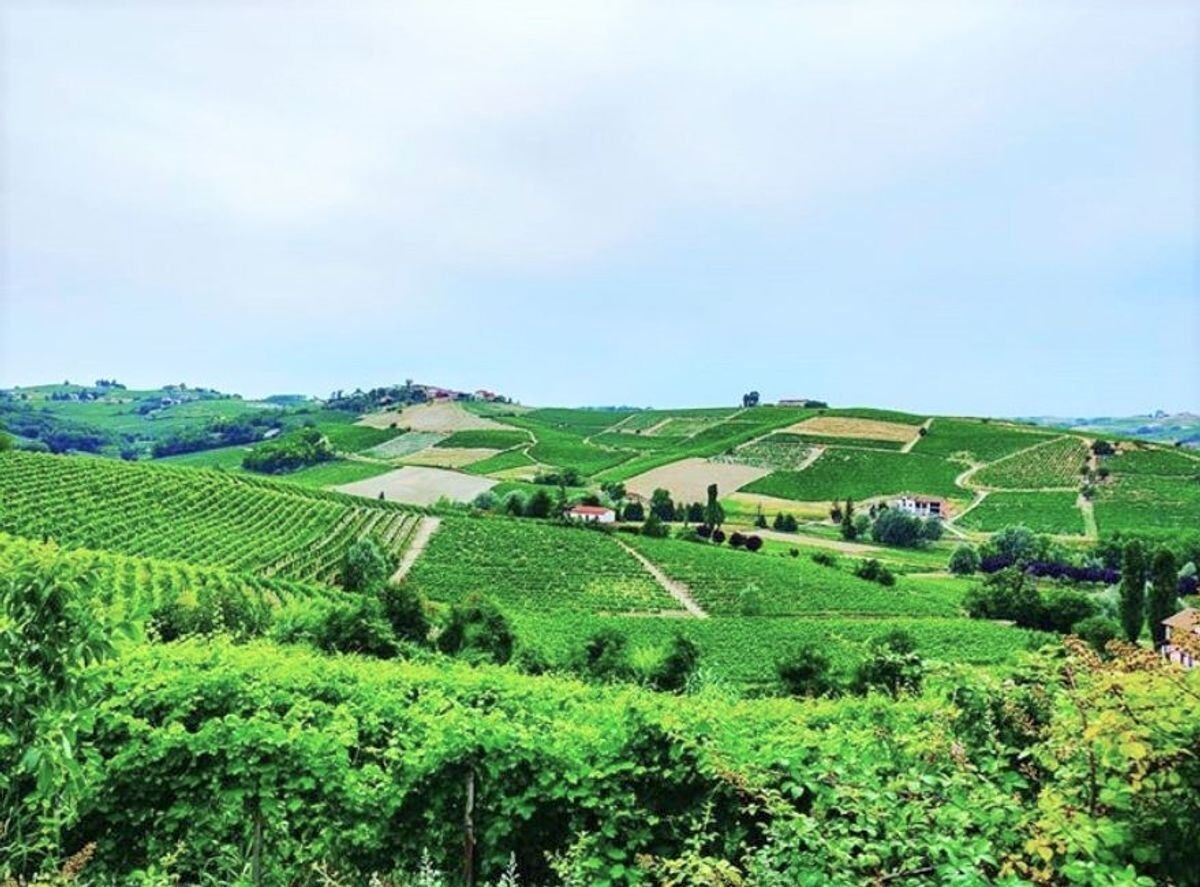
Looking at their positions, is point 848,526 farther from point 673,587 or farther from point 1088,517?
point 673,587

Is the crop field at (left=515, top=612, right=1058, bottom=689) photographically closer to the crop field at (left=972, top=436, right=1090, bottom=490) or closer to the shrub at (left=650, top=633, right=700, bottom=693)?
the shrub at (left=650, top=633, right=700, bottom=693)

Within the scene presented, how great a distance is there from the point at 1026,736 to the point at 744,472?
119 metres

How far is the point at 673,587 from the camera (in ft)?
215

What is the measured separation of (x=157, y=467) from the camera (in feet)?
240

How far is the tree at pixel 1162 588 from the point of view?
55.7m

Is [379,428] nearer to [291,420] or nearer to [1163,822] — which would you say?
[291,420]

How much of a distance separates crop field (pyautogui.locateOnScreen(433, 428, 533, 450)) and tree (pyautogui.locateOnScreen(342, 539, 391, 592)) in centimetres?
8480

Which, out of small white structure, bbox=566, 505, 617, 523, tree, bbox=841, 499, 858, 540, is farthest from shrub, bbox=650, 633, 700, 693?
tree, bbox=841, 499, 858, 540

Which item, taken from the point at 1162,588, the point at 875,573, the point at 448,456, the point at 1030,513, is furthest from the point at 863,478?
the point at 448,456

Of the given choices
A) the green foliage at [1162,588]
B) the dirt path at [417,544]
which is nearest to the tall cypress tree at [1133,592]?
the green foliage at [1162,588]

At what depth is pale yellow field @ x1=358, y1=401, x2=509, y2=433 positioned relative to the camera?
528 ft

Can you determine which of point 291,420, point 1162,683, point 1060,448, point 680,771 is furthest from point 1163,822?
point 291,420

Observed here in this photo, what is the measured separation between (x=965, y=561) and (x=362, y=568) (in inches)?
2507

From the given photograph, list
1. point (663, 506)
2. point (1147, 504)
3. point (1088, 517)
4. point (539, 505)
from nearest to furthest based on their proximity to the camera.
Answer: point (539, 505)
point (1088, 517)
point (1147, 504)
point (663, 506)
